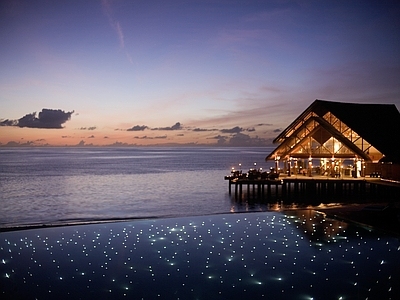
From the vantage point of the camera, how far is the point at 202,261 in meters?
11.9

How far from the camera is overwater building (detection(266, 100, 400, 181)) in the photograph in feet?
99.0

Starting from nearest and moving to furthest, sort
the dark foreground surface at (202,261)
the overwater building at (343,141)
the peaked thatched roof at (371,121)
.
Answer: the dark foreground surface at (202,261)
the peaked thatched roof at (371,121)
the overwater building at (343,141)

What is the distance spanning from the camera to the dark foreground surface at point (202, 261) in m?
9.62

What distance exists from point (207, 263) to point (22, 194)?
30.8m

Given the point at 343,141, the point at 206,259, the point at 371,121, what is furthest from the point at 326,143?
the point at 206,259

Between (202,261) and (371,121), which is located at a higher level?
(371,121)

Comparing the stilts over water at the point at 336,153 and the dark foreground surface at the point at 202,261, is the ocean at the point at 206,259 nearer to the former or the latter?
the dark foreground surface at the point at 202,261

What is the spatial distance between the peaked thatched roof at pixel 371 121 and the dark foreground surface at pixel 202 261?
1534cm

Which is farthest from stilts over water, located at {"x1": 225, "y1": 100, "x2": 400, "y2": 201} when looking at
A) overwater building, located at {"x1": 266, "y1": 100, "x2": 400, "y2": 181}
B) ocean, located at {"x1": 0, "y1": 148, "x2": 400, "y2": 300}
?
ocean, located at {"x1": 0, "y1": 148, "x2": 400, "y2": 300}

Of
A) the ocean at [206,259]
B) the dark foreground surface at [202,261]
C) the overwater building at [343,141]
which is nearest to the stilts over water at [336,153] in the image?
the overwater building at [343,141]

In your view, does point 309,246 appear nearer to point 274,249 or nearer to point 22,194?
point 274,249

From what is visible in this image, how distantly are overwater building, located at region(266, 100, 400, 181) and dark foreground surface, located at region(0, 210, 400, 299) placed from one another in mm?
14901

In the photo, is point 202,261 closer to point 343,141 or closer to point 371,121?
point 343,141

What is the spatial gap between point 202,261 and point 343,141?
2167 cm
